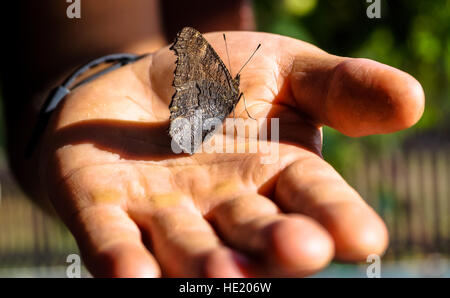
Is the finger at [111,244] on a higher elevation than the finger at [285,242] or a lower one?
lower

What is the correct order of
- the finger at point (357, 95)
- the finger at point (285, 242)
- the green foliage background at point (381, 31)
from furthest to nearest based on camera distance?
the green foliage background at point (381, 31)
the finger at point (357, 95)
the finger at point (285, 242)

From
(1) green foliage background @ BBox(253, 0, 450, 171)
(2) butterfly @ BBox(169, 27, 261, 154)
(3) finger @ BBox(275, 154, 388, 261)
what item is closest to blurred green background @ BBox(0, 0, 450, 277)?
(1) green foliage background @ BBox(253, 0, 450, 171)

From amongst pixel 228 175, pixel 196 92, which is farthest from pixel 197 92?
pixel 228 175

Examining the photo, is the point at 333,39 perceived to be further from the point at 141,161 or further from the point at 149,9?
the point at 141,161

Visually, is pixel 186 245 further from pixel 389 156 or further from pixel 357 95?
pixel 389 156

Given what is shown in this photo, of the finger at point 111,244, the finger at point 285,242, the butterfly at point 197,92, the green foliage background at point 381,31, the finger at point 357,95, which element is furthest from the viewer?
the green foliage background at point 381,31

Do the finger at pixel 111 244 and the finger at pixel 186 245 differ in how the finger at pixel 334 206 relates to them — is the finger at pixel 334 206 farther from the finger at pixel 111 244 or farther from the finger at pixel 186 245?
the finger at pixel 111 244

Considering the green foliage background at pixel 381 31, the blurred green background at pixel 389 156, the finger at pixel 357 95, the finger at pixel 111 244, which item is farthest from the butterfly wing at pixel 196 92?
the green foliage background at pixel 381 31

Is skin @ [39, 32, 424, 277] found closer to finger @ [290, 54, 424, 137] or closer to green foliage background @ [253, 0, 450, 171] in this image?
finger @ [290, 54, 424, 137]
